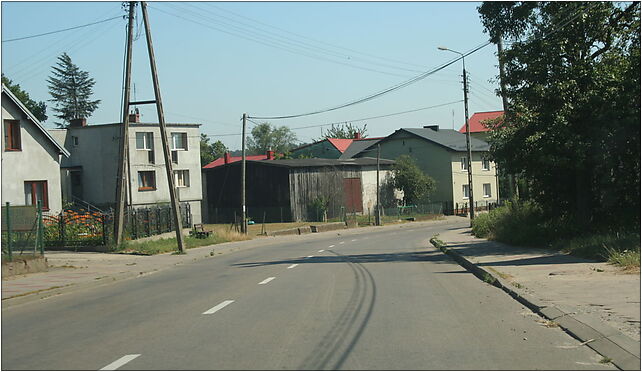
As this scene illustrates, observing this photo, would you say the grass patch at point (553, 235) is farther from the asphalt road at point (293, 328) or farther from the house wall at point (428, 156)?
the house wall at point (428, 156)

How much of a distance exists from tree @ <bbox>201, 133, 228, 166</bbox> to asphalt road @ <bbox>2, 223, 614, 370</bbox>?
10202 cm

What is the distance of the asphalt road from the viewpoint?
741cm

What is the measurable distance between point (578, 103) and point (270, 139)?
451ft

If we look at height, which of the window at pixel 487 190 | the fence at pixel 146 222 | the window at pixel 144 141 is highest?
the window at pixel 144 141

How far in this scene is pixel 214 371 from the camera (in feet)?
22.9

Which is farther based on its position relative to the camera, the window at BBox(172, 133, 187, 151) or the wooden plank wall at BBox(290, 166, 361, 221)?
the wooden plank wall at BBox(290, 166, 361, 221)

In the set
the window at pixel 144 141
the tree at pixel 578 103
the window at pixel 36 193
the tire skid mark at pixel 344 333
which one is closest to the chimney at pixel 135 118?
the window at pixel 144 141

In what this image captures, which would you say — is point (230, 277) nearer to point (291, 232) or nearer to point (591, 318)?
point (591, 318)

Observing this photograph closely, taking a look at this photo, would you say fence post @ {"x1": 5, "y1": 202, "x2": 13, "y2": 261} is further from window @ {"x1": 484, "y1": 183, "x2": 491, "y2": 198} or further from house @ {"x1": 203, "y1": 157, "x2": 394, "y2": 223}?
window @ {"x1": 484, "y1": 183, "x2": 491, "y2": 198}

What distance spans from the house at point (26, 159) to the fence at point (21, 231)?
13981 mm

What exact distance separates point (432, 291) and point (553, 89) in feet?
33.4

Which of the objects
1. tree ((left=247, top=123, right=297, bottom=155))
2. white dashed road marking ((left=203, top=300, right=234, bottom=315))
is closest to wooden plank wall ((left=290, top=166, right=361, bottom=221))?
white dashed road marking ((left=203, top=300, right=234, bottom=315))

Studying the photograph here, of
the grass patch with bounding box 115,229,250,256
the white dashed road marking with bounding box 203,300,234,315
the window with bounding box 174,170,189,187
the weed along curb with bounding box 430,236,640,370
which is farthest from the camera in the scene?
the window with bounding box 174,170,189,187

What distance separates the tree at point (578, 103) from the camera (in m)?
20.0
